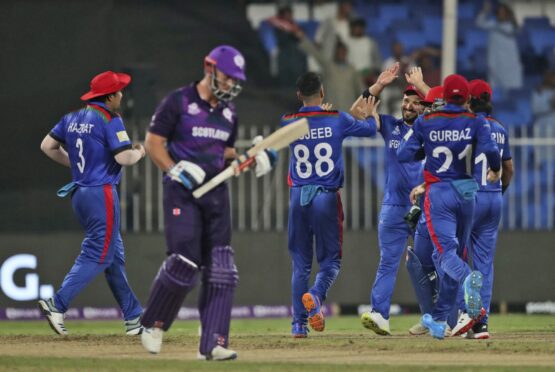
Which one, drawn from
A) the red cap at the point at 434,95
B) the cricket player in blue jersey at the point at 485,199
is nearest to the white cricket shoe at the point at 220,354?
the cricket player in blue jersey at the point at 485,199

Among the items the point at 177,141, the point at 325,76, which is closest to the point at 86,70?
the point at 325,76

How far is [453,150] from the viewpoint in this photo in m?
11.6

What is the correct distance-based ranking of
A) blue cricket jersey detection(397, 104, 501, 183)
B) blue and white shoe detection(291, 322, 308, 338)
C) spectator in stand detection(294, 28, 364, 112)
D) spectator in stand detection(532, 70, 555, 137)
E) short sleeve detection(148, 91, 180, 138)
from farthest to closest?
spectator in stand detection(532, 70, 555, 137), spectator in stand detection(294, 28, 364, 112), blue and white shoe detection(291, 322, 308, 338), blue cricket jersey detection(397, 104, 501, 183), short sleeve detection(148, 91, 180, 138)

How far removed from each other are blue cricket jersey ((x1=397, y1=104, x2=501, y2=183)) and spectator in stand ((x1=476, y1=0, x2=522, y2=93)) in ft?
32.1

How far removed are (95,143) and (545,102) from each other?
394 inches

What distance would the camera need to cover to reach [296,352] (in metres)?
10.8

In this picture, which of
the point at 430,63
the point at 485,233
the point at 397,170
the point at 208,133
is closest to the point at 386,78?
the point at 397,170

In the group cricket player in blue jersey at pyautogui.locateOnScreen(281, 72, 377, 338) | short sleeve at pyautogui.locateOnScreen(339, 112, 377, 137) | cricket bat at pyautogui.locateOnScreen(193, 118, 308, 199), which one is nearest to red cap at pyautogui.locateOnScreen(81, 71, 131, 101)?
cricket player in blue jersey at pyautogui.locateOnScreen(281, 72, 377, 338)

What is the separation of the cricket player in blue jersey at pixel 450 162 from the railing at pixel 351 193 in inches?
232

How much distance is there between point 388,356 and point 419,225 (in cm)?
214

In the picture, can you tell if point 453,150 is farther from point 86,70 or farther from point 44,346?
point 86,70

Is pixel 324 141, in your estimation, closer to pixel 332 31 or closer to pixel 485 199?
pixel 485 199

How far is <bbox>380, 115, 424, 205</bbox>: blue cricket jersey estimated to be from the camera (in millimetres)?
12719

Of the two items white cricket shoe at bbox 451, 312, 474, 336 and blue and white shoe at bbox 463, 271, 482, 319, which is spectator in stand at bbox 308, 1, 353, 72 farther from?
blue and white shoe at bbox 463, 271, 482, 319
